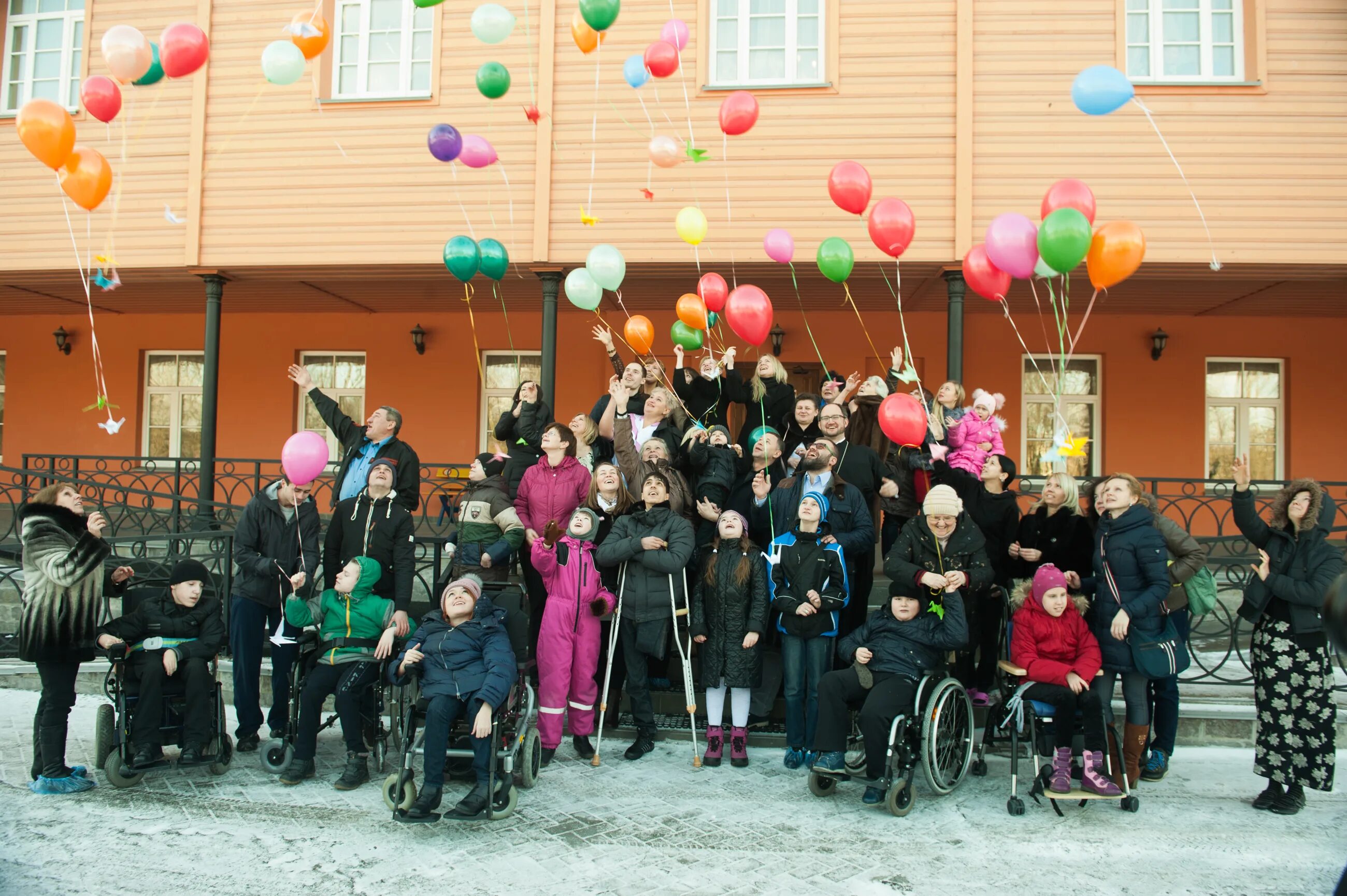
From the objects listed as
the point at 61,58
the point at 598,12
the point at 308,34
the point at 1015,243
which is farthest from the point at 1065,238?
the point at 61,58

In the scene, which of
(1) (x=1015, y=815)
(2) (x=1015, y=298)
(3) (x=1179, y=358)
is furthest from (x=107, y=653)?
(3) (x=1179, y=358)

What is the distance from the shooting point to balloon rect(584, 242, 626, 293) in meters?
7.02

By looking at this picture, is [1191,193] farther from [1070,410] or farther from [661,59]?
[661,59]

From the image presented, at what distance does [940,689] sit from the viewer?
4.90m

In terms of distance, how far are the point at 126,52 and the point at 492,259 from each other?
278 cm

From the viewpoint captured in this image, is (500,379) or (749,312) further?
(500,379)

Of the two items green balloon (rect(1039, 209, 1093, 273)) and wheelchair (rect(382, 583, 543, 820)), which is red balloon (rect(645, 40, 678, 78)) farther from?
wheelchair (rect(382, 583, 543, 820))

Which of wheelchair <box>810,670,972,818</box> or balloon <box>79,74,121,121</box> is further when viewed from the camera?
balloon <box>79,74,121,121</box>

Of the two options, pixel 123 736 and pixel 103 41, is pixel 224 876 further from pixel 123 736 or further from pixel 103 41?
pixel 103 41

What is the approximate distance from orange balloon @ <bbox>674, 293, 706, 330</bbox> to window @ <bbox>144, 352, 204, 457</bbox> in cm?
810

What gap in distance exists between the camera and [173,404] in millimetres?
12211

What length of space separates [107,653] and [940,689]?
460 centimetres

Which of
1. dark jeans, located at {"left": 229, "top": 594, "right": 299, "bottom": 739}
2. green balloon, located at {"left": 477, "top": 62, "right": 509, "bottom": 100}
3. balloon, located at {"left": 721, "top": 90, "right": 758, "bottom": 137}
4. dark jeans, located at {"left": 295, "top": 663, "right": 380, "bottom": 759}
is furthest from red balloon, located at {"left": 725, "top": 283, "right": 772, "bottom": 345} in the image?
dark jeans, located at {"left": 229, "top": 594, "right": 299, "bottom": 739}

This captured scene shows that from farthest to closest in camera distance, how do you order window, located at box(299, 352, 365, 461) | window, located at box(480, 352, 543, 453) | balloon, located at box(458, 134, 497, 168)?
window, located at box(299, 352, 365, 461), window, located at box(480, 352, 543, 453), balloon, located at box(458, 134, 497, 168)
